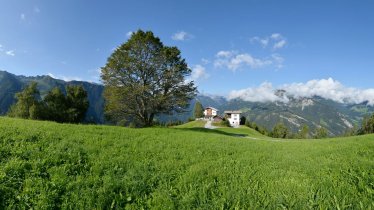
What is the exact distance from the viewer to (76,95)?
67500mm

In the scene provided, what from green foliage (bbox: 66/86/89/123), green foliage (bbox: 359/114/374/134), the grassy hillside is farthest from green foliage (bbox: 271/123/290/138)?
the grassy hillside

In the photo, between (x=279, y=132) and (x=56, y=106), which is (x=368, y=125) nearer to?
(x=279, y=132)

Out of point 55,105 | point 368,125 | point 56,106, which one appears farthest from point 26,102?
point 368,125

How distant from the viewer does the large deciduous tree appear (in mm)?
34656

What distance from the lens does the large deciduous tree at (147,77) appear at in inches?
1364

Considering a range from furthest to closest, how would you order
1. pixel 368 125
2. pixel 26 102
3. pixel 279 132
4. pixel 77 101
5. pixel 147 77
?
pixel 279 132
pixel 368 125
pixel 26 102
pixel 77 101
pixel 147 77

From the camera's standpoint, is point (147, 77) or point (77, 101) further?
point (77, 101)

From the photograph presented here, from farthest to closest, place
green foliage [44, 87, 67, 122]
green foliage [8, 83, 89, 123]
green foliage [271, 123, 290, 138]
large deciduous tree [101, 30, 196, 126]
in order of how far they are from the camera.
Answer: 1. green foliage [271, 123, 290, 138]
2. green foliage [44, 87, 67, 122]
3. green foliage [8, 83, 89, 123]
4. large deciduous tree [101, 30, 196, 126]

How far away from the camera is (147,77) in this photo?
36094mm

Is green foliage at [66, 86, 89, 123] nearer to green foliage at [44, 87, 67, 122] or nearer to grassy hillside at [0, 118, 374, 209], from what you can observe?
green foliage at [44, 87, 67, 122]

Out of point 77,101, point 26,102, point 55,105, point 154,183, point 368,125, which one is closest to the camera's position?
point 154,183

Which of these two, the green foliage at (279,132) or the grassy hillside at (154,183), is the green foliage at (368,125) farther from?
the grassy hillside at (154,183)

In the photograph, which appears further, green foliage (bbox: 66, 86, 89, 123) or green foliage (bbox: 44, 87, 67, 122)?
green foliage (bbox: 66, 86, 89, 123)

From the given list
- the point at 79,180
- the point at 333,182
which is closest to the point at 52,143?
the point at 79,180
